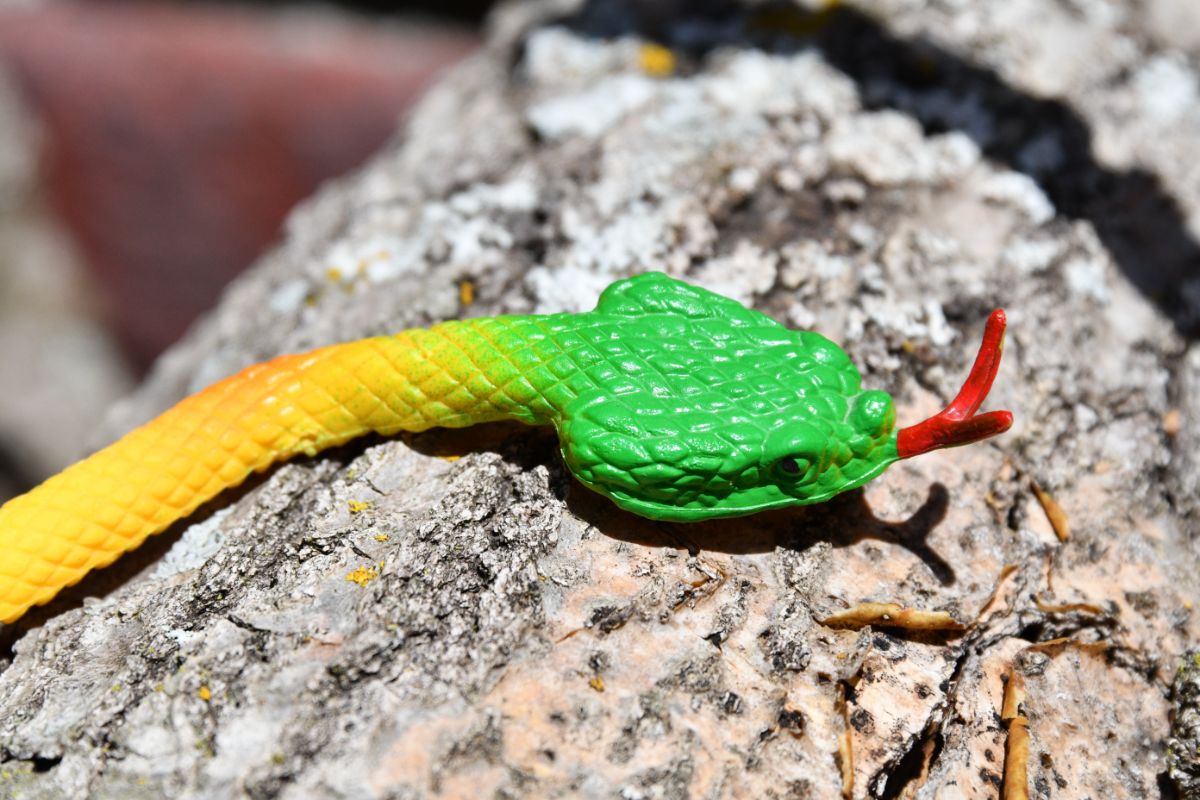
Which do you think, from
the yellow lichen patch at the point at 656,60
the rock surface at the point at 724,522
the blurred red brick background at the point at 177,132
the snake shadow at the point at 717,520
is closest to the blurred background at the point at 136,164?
the blurred red brick background at the point at 177,132

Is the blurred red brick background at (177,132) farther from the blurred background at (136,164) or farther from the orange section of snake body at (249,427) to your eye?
the orange section of snake body at (249,427)

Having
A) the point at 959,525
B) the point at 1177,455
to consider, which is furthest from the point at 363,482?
the point at 1177,455

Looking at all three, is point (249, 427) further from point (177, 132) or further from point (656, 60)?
point (177, 132)

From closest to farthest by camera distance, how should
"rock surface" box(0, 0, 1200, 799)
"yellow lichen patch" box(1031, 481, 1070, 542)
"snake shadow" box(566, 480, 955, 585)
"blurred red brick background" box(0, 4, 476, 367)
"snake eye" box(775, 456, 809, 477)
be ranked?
"rock surface" box(0, 0, 1200, 799)
"snake eye" box(775, 456, 809, 477)
"snake shadow" box(566, 480, 955, 585)
"yellow lichen patch" box(1031, 481, 1070, 542)
"blurred red brick background" box(0, 4, 476, 367)

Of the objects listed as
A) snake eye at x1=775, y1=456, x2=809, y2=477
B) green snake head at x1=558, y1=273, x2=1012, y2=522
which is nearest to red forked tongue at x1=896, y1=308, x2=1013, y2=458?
green snake head at x1=558, y1=273, x2=1012, y2=522

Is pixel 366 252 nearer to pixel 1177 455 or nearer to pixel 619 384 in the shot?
pixel 619 384

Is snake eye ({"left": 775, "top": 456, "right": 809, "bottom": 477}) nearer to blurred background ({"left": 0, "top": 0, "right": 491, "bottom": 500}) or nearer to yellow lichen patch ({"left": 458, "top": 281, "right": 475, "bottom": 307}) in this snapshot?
yellow lichen patch ({"left": 458, "top": 281, "right": 475, "bottom": 307})
